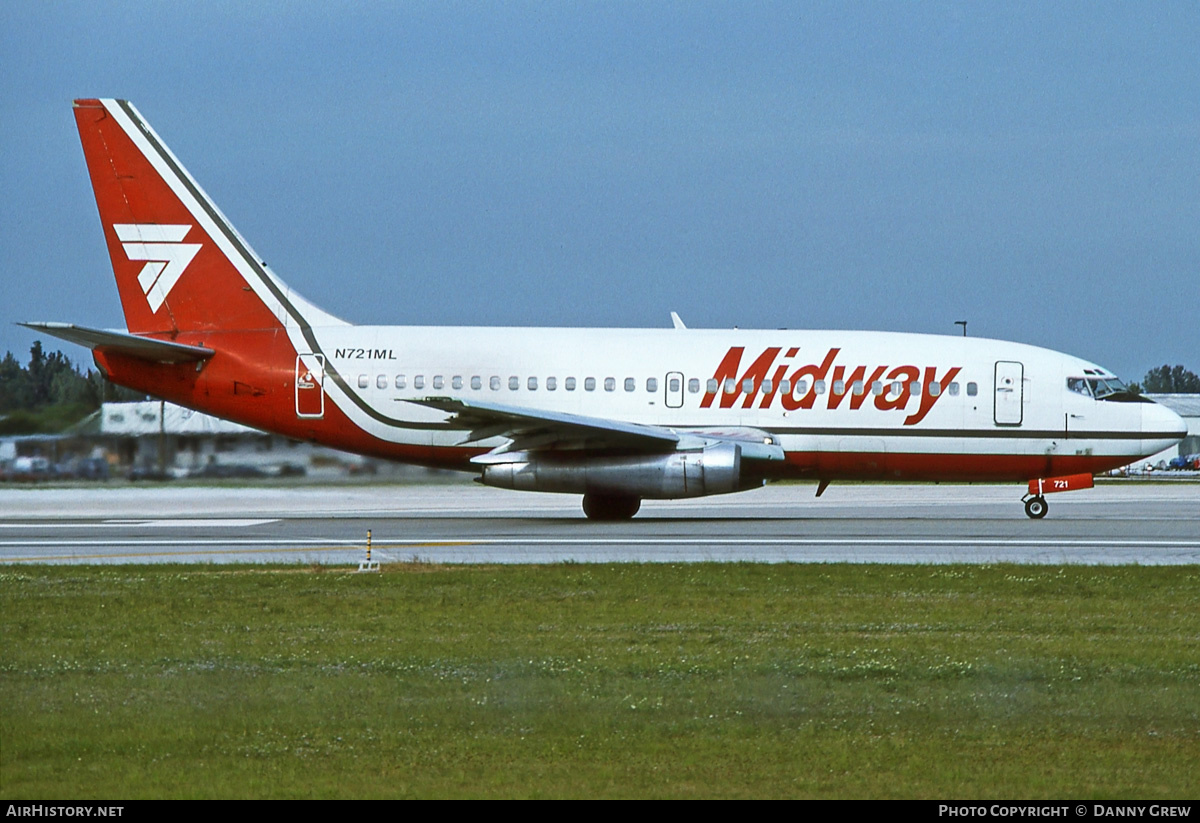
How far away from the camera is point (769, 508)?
33.8 m

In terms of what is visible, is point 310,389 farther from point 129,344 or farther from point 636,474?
point 636,474

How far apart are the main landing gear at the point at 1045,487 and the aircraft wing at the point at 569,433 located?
5673 mm

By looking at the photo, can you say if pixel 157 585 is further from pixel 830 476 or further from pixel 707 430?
pixel 830 476

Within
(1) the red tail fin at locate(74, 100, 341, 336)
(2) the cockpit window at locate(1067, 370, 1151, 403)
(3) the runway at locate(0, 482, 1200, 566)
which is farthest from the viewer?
(1) the red tail fin at locate(74, 100, 341, 336)

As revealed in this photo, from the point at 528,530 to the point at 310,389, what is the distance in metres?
5.93

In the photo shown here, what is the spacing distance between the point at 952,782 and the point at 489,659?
4670mm

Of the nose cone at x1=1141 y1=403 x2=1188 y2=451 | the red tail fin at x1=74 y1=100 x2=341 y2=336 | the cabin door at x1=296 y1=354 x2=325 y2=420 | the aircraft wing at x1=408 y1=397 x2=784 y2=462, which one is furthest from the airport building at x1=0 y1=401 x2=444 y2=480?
the nose cone at x1=1141 y1=403 x2=1188 y2=451

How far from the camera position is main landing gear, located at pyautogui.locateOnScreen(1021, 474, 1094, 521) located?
27.1 m

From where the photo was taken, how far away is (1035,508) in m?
28.0

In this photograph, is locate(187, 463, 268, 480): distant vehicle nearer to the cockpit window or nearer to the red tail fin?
the red tail fin

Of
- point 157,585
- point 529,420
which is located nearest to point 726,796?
point 157,585

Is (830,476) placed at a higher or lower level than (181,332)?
lower

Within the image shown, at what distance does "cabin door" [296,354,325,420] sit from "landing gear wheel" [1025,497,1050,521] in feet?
48.2

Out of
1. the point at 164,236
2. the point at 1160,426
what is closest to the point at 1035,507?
the point at 1160,426
